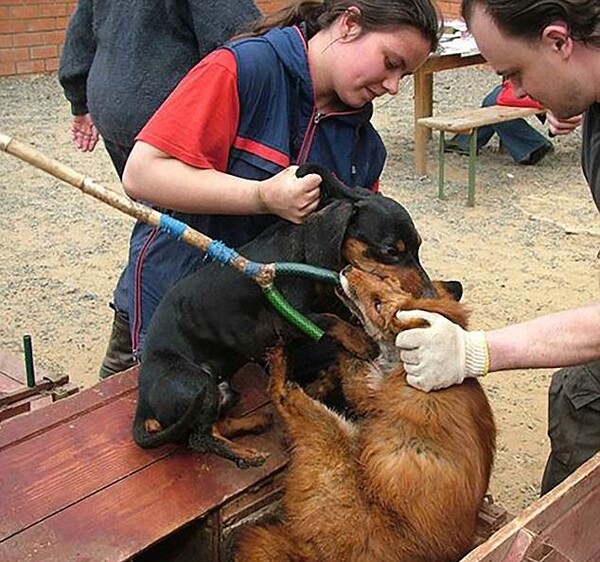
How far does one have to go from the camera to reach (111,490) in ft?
8.50

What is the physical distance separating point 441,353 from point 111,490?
997 mm

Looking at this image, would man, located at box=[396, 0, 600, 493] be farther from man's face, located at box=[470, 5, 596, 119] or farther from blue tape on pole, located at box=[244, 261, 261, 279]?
blue tape on pole, located at box=[244, 261, 261, 279]

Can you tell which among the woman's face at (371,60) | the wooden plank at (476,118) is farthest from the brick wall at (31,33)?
the woman's face at (371,60)

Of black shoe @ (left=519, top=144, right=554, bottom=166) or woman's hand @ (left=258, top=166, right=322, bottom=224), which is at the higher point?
woman's hand @ (left=258, top=166, right=322, bottom=224)

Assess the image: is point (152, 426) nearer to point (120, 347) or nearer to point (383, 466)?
point (383, 466)

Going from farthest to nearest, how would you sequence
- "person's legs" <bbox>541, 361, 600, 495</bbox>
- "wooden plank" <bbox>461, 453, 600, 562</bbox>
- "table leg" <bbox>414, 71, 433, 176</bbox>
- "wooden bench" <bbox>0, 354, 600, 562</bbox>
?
"table leg" <bbox>414, 71, 433, 176</bbox>
"person's legs" <bbox>541, 361, 600, 495</bbox>
"wooden bench" <bbox>0, 354, 600, 562</bbox>
"wooden plank" <bbox>461, 453, 600, 562</bbox>

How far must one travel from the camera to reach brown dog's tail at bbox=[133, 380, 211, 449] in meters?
2.62

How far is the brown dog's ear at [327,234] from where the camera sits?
279cm

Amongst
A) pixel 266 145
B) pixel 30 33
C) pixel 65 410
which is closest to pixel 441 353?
pixel 266 145

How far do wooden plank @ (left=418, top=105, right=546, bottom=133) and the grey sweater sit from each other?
457 cm

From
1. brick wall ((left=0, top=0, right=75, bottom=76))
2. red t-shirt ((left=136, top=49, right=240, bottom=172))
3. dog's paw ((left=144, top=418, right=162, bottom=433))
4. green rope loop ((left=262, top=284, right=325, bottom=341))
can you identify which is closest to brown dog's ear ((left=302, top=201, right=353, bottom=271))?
green rope loop ((left=262, top=284, right=325, bottom=341))

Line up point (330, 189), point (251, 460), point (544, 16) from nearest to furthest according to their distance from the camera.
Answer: point (544, 16) < point (251, 460) < point (330, 189)

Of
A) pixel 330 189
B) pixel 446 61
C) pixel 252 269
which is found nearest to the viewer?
pixel 252 269

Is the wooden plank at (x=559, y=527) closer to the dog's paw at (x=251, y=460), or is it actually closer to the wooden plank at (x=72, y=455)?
the dog's paw at (x=251, y=460)
